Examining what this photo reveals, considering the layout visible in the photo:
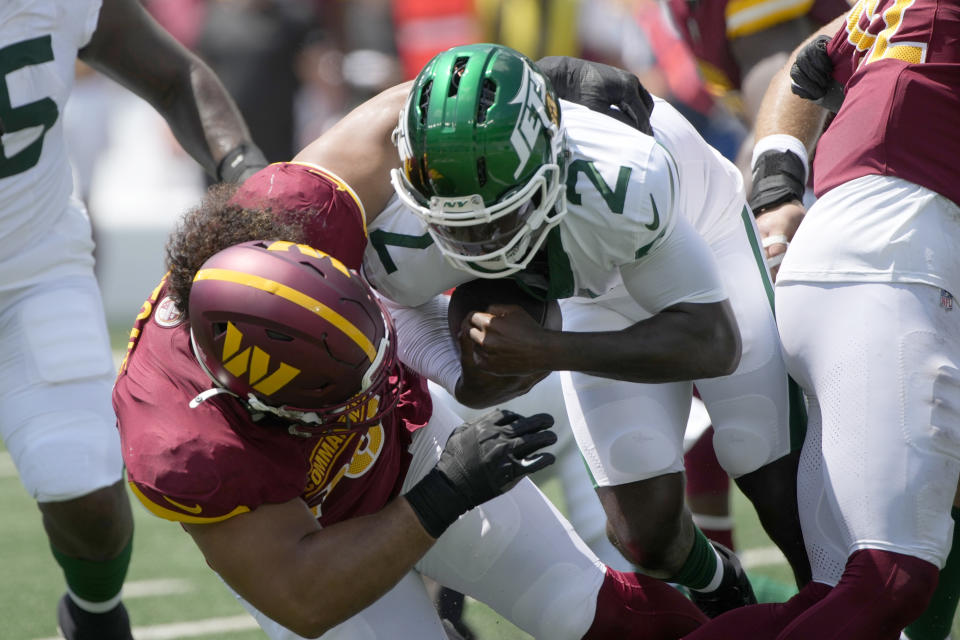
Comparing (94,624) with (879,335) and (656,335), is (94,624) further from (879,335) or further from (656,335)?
(879,335)

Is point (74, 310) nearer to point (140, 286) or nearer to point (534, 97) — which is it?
point (534, 97)

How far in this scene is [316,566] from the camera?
2439 mm

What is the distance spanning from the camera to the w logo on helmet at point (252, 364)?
93.7 inches

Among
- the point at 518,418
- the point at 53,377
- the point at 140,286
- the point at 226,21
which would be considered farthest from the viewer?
the point at 140,286

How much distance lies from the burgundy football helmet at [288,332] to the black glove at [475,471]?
217 mm

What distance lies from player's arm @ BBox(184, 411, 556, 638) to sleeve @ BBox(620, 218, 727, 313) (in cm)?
47

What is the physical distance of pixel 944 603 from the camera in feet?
Result: 10.5

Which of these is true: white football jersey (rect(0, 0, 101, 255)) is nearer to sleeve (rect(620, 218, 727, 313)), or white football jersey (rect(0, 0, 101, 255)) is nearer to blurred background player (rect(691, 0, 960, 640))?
sleeve (rect(620, 218, 727, 313))

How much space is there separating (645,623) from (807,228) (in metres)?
1.01

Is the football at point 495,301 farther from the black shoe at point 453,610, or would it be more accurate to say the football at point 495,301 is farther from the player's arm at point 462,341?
the black shoe at point 453,610

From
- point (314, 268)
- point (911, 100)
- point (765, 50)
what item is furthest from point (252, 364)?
point (765, 50)

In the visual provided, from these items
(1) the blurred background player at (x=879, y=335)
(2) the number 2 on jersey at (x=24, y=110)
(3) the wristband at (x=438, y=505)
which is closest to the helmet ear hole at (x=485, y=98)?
(3) the wristband at (x=438, y=505)

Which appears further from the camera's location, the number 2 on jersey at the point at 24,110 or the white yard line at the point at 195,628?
the white yard line at the point at 195,628

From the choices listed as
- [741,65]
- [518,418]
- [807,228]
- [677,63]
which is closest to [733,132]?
[677,63]
